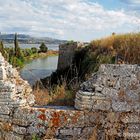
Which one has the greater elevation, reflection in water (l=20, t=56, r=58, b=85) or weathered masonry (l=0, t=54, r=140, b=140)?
weathered masonry (l=0, t=54, r=140, b=140)

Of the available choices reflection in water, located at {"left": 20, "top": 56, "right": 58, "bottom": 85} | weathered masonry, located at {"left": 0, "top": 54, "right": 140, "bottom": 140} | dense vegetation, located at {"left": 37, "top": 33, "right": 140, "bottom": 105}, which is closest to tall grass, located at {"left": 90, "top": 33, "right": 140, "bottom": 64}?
dense vegetation, located at {"left": 37, "top": 33, "right": 140, "bottom": 105}

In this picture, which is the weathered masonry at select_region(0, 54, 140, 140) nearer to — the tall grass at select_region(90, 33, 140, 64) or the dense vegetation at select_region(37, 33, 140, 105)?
the dense vegetation at select_region(37, 33, 140, 105)

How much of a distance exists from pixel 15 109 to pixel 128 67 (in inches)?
69.8

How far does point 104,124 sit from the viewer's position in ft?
19.1

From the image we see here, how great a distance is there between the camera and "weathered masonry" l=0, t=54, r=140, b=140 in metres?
5.79

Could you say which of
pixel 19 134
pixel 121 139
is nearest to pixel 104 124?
pixel 121 139

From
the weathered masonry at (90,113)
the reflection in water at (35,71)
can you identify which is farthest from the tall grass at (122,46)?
the weathered masonry at (90,113)

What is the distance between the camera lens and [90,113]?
582 centimetres

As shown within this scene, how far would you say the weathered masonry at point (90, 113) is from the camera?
5.79 metres

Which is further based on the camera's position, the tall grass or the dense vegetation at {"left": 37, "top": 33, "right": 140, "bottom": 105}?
the tall grass

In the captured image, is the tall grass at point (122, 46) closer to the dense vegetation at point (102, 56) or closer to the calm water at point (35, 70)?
the dense vegetation at point (102, 56)

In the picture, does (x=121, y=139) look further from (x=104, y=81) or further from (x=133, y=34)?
(x=133, y=34)

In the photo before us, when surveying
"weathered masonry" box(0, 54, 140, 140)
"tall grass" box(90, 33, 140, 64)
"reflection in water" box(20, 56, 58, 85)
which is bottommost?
"reflection in water" box(20, 56, 58, 85)

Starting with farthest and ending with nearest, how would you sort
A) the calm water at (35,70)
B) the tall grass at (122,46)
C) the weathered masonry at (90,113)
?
the tall grass at (122,46) < the calm water at (35,70) < the weathered masonry at (90,113)
